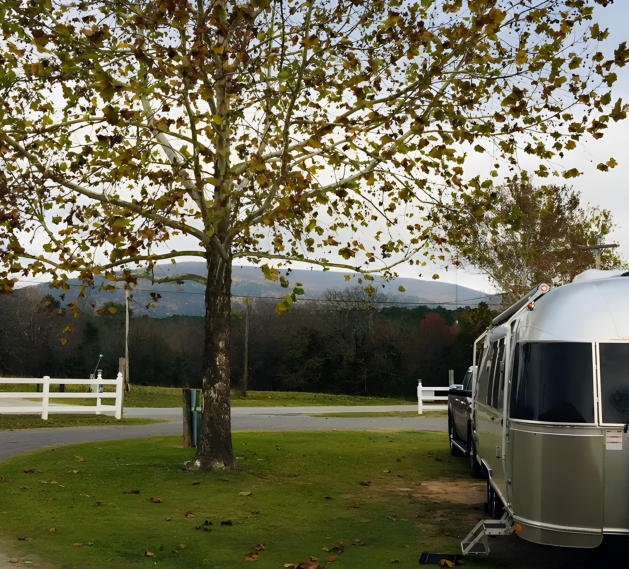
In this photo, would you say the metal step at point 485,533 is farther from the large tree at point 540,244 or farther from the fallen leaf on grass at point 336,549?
the large tree at point 540,244

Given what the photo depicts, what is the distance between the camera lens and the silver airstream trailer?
7.54m

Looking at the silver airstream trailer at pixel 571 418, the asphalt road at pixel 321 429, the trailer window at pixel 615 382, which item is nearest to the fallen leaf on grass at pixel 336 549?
the asphalt road at pixel 321 429

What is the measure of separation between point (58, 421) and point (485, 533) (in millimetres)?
20841

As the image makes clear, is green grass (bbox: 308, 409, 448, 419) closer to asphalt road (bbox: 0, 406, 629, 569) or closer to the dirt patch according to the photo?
asphalt road (bbox: 0, 406, 629, 569)

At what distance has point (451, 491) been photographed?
13977mm

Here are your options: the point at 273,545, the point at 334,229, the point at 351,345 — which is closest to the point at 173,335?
the point at 351,345

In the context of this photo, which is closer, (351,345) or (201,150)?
(201,150)

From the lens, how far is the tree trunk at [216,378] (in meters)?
15.3

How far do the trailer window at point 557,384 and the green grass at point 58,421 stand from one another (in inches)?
766

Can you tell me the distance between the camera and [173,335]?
326 feet

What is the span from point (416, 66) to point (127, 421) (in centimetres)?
1799

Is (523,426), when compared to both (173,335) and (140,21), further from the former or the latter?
(173,335)

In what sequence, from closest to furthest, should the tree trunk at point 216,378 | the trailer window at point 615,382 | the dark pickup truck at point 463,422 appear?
the trailer window at point 615,382
the tree trunk at point 216,378
the dark pickup truck at point 463,422

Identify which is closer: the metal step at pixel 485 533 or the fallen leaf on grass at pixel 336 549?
the metal step at pixel 485 533
